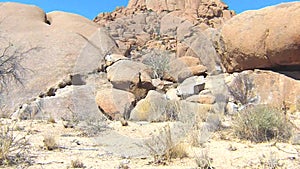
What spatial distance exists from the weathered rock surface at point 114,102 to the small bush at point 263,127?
3.29 meters

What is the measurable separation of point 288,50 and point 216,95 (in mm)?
2090

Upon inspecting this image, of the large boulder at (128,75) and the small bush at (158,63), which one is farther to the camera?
the small bush at (158,63)

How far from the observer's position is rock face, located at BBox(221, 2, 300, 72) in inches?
344

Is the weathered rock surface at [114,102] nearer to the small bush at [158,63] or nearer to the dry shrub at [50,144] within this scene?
the small bush at [158,63]

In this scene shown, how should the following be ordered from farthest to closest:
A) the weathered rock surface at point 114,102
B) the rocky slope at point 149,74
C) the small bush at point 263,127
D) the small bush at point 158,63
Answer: the small bush at point 158,63 < the weathered rock surface at point 114,102 < the rocky slope at point 149,74 < the small bush at point 263,127

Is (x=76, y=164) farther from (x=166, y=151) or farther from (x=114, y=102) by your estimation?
(x=114, y=102)

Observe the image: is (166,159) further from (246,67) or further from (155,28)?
(155,28)

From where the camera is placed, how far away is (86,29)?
12.7 metres

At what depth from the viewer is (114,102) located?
8.62 m

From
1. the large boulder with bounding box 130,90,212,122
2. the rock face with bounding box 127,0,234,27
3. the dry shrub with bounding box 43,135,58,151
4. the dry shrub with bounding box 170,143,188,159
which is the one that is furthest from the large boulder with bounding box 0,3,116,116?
the rock face with bounding box 127,0,234,27

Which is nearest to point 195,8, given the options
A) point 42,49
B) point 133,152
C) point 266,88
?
point 42,49

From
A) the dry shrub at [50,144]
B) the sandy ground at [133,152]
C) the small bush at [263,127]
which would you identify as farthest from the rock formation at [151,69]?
the dry shrub at [50,144]

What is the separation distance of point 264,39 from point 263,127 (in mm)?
4172

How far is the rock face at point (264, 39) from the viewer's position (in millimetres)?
8742
